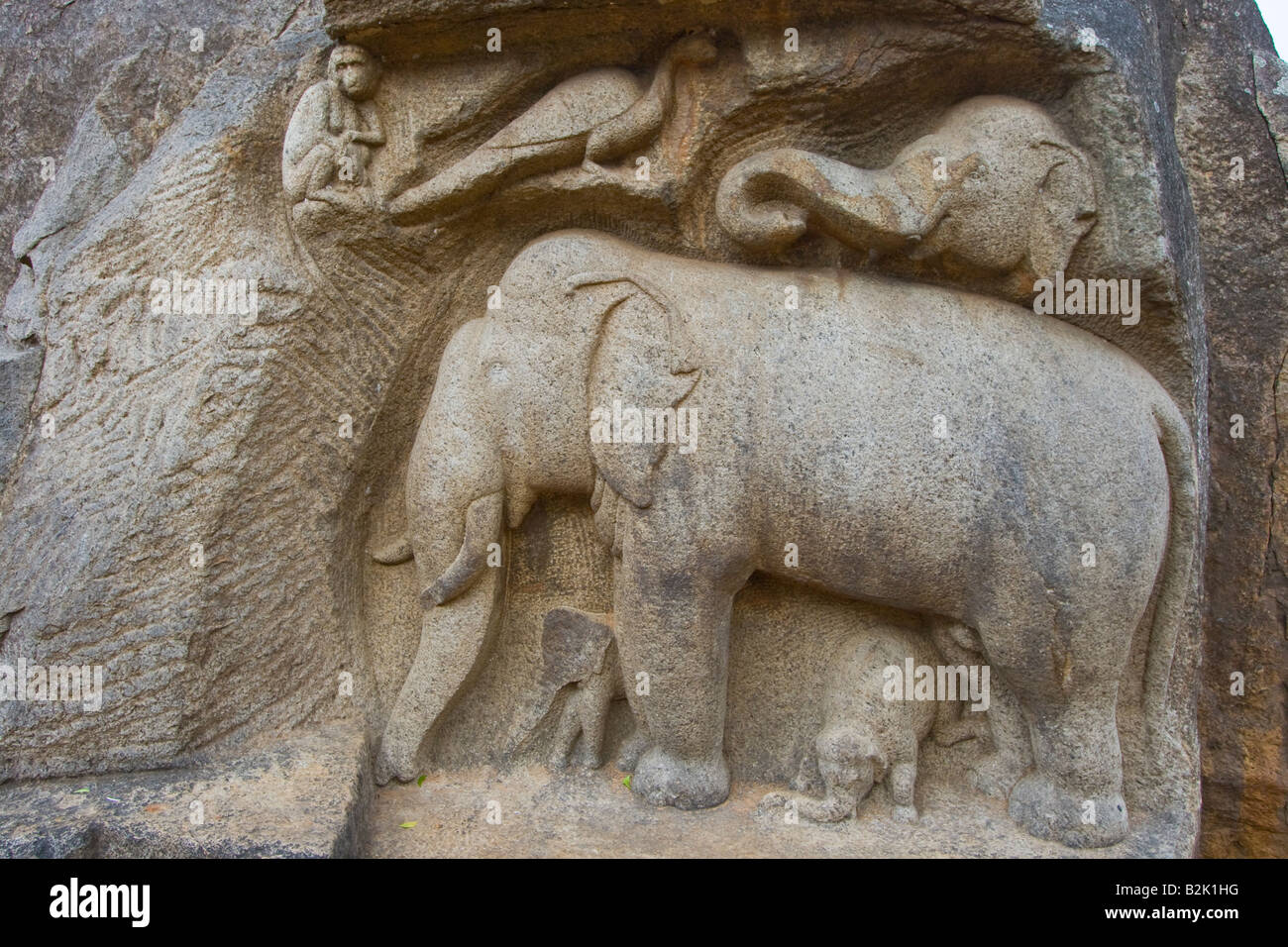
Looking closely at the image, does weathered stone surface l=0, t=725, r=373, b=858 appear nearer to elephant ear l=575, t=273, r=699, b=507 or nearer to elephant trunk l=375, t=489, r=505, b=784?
elephant trunk l=375, t=489, r=505, b=784

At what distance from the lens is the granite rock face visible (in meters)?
2.16

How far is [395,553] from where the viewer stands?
8.38ft

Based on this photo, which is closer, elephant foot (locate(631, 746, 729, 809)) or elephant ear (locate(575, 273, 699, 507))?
elephant ear (locate(575, 273, 699, 507))

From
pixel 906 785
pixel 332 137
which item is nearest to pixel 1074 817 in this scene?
pixel 906 785

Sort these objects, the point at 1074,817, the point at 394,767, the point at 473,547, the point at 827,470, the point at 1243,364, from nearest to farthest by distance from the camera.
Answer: the point at 827,470 < the point at 1074,817 < the point at 473,547 < the point at 394,767 < the point at 1243,364

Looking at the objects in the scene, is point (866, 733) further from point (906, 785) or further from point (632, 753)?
point (632, 753)

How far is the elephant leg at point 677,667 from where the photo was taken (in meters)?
2.25

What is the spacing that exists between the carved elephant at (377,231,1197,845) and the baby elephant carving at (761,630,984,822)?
0.51ft

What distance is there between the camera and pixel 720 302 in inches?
88.0

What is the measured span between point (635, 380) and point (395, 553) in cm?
79

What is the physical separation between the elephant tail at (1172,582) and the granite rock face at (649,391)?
0.03 ft

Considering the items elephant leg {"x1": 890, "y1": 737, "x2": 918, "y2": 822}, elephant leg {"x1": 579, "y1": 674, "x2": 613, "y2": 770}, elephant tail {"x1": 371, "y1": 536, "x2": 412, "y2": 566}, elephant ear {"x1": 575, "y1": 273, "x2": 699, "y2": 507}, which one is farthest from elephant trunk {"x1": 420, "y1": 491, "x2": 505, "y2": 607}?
elephant leg {"x1": 890, "y1": 737, "x2": 918, "y2": 822}

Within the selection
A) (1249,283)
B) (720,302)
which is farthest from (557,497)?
(1249,283)

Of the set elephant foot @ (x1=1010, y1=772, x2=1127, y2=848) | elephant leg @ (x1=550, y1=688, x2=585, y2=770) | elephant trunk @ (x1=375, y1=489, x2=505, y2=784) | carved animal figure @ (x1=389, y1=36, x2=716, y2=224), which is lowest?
elephant foot @ (x1=1010, y1=772, x2=1127, y2=848)
